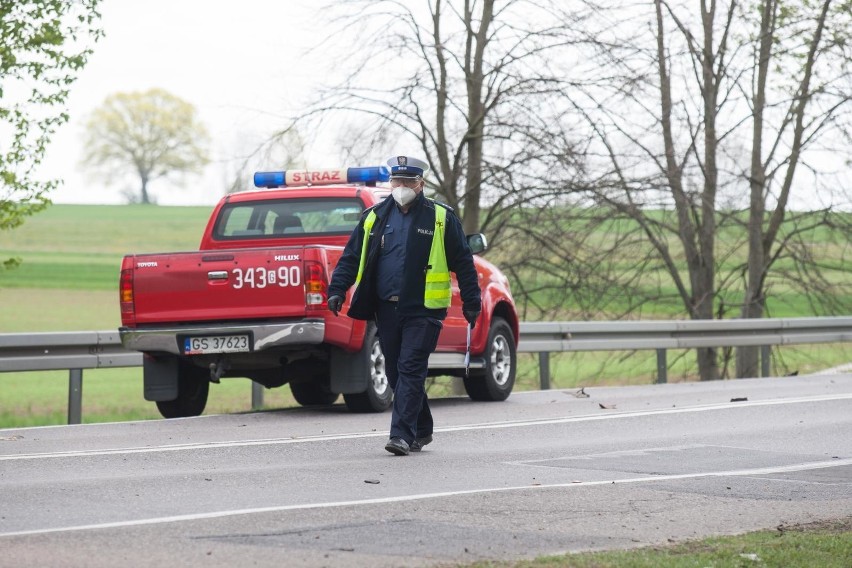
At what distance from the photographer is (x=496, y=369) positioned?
1446 centimetres

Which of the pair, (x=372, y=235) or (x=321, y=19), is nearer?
(x=372, y=235)

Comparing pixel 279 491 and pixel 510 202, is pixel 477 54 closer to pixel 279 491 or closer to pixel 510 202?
pixel 510 202

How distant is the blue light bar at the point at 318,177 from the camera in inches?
541

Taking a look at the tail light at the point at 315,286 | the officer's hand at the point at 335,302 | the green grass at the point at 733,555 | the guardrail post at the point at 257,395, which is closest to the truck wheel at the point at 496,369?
the guardrail post at the point at 257,395

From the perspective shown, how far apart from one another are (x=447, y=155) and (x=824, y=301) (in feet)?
28.0

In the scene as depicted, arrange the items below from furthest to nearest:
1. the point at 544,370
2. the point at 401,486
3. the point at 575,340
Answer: the point at 575,340 < the point at 544,370 < the point at 401,486

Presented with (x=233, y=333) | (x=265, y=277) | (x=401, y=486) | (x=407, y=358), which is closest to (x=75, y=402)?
(x=233, y=333)

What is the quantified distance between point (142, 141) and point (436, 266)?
74046 millimetres

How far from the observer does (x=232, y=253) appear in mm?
11781

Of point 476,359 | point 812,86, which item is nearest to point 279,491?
point 476,359

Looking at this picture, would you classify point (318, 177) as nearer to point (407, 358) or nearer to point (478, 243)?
point (478, 243)

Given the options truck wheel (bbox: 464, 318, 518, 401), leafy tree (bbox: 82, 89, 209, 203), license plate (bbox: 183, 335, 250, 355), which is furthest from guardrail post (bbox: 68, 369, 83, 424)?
leafy tree (bbox: 82, 89, 209, 203)

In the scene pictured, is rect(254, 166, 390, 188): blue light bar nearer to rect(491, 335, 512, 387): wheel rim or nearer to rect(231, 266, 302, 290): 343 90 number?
rect(491, 335, 512, 387): wheel rim

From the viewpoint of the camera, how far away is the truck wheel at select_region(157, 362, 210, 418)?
509 inches
